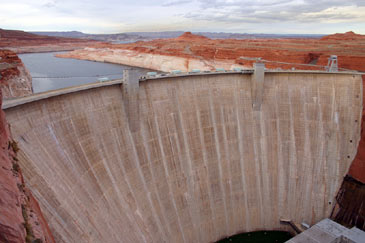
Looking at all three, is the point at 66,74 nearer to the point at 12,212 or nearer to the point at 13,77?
the point at 13,77

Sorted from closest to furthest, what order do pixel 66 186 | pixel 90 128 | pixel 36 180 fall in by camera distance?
pixel 36 180
pixel 66 186
pixel 90 128

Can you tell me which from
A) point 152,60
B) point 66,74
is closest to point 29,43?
point 152,60

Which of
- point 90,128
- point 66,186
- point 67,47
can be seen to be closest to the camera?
point 66,186

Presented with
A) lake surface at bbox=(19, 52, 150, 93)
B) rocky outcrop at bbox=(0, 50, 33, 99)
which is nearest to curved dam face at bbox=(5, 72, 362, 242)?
rocky outcrop at bbox=(0, 50, 33, 99)

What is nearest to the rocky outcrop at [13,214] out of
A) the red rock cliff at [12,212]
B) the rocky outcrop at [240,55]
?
the red rock cliff at [12,212]

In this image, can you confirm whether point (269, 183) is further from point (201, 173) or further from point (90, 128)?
point (90, 128)

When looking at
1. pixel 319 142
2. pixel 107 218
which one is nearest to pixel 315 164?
pixel 319 142
